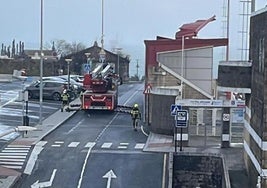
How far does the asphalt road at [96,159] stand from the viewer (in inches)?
1011

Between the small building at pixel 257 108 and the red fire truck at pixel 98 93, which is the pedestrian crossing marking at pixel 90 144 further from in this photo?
the red fire truck at pixel 98 93

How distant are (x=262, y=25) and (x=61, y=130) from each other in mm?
15505

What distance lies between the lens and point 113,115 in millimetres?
42594

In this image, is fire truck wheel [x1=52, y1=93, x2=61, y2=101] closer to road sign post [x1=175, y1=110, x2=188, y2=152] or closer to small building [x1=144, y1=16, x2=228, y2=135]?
small building [x1=144, y1=16, x2=228, y2=135]

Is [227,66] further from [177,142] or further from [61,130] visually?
[61,130]

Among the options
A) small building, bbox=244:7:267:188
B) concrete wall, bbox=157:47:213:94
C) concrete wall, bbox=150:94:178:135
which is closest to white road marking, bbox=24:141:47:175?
concrete wall, bbox=150:94:178:135

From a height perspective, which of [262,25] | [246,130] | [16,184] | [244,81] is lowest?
[16,184]

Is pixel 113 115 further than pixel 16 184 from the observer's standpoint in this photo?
Yes

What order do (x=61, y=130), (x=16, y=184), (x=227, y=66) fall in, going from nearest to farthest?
(x=16, y=184), (x=227, y=66), (x=61, y=130)

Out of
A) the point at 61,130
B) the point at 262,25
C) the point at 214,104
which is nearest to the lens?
the point at 262,25

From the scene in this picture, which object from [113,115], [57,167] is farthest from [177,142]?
[113,115]

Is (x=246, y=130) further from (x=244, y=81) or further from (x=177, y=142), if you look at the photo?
(x=177, y=142)

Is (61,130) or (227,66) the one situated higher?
(227,66)

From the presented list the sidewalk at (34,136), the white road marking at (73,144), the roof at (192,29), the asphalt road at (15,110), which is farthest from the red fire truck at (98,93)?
the white road marking at (73,144)
